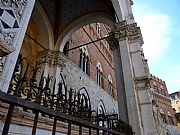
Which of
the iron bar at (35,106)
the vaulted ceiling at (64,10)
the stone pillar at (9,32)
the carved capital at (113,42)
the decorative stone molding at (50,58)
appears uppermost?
the vaulted ceiling at (64,10)

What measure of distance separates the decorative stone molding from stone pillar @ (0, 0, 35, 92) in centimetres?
569

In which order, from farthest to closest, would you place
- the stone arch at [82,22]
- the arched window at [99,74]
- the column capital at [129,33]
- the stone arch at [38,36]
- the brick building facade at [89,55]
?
1. the arched window at [99,74]
2. the brick building facade at [89,55]
3. the stone arch at [38,36]
4. the stone arch at [82,22]
5. the column capital at [129,33]

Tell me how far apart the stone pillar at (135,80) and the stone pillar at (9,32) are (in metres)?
3.31

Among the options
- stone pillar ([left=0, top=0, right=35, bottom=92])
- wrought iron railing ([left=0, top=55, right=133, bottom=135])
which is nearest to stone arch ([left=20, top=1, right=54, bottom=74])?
stone pillar ([left=0, top=0, right=35, bottom=92])

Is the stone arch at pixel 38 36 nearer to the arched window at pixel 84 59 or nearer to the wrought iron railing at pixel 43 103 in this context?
the arched window at pixel 84 59

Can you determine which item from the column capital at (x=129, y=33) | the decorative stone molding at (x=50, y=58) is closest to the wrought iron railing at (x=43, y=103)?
the column capital at (x=129, y=33)

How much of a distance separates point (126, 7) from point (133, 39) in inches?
63.6

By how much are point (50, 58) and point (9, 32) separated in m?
6.07

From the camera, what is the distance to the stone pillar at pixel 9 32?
1532 millimetres

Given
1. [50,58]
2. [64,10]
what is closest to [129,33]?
[50,58]

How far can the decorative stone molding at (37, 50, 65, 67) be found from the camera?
7.54 metres

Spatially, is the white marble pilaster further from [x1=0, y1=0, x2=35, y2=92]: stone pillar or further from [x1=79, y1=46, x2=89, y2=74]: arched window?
[x1=79, y1=46, x2=89, y2=74]: arched window

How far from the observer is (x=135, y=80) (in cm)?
469

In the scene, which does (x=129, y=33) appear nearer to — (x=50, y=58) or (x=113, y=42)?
(x=113, y=42)
